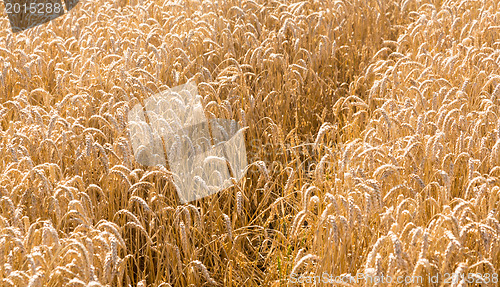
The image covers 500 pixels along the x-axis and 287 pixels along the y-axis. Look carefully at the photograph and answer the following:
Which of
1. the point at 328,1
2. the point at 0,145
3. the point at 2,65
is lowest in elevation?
the point at 0,145

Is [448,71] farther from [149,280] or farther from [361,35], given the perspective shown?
[149,280]

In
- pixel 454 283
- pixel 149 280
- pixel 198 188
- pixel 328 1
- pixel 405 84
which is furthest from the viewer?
pixel 328 1

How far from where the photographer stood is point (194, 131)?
111 inches

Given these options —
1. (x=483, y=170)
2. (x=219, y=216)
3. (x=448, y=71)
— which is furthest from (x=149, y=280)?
(x=448, y=71)

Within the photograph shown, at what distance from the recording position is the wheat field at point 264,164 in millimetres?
1790

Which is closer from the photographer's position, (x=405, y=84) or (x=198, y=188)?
(x=198, y=188)

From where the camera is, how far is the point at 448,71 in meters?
3.21

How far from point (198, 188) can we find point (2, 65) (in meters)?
1.97

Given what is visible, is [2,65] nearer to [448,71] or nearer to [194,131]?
[194,131]

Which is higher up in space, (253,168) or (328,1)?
(328,1)

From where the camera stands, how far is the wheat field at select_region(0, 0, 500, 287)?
5.87 ft

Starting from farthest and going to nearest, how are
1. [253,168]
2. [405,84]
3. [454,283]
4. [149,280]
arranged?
[405,84] < [253,168] < [149,280] < [454,283]

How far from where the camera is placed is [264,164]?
2.28 metres

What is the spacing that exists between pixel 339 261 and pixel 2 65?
2.79 m
